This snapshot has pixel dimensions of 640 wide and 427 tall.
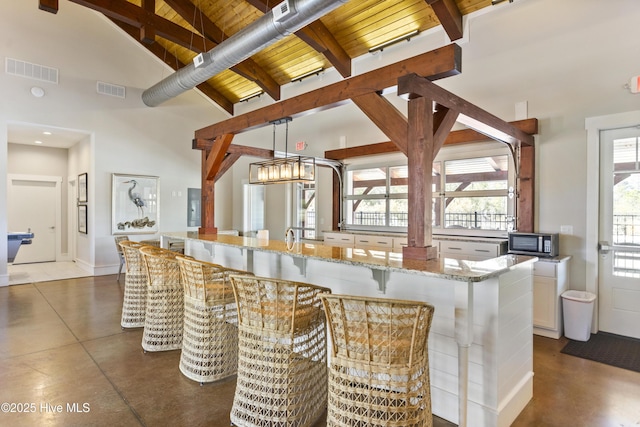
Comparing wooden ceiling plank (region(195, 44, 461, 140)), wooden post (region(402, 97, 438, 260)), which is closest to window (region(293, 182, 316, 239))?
wooden ceiling plank (region(195, 44, 461, 140))

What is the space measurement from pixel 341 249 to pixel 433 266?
104 cm

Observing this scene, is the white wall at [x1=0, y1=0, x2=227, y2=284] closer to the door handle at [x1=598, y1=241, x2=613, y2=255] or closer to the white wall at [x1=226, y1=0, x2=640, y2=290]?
the white wall at [x1=226, y1=0, x2=640, y2=290]

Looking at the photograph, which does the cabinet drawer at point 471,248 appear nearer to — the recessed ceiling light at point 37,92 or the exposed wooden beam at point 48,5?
the exposed wooden beam at point 48,5

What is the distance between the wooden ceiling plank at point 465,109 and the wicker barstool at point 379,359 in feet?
5.20

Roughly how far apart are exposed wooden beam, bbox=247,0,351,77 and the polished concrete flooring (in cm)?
469

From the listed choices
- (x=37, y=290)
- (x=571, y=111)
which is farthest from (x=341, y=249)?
(x=37, y=290)

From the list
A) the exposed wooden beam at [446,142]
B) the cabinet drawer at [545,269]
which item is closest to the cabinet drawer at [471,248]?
the cabinet drawer at [545,269]

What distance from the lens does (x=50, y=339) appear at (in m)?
3.56

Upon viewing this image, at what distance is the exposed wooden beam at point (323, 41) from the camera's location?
5093 millimetres

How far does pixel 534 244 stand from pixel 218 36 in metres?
6.38

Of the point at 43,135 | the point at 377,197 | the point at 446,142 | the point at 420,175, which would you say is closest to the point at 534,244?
the point at 446,142

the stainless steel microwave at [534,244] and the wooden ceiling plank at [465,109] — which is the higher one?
the wooden ceiling plank at [465,109]

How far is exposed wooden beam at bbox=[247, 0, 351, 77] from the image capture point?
509 cm

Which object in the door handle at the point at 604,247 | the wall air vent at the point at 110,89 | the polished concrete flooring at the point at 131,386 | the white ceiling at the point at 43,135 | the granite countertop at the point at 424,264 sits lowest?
the polished concrete flooring at the point at 131,386
